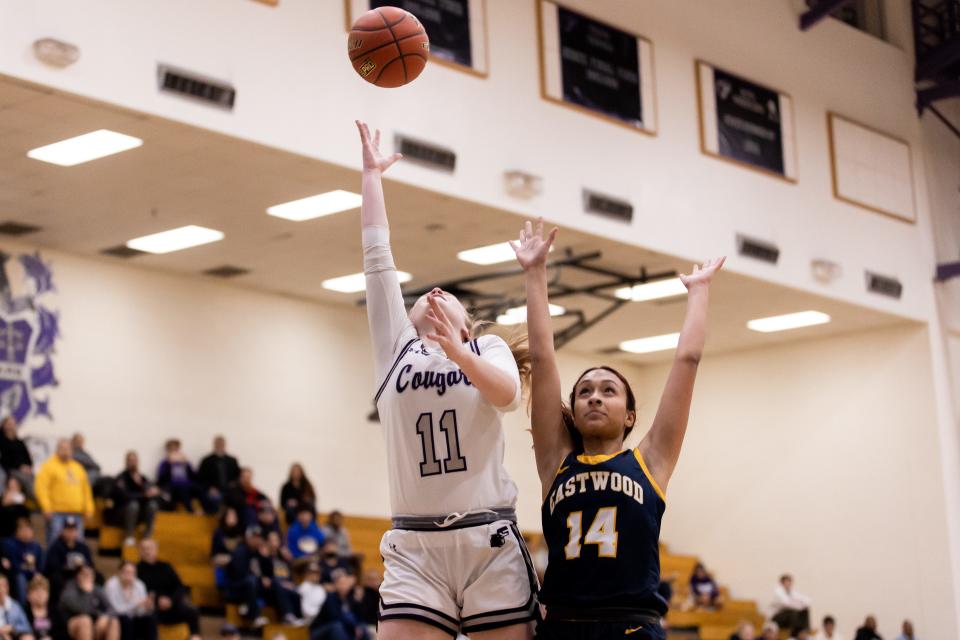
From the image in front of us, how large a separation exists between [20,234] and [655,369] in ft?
39.0

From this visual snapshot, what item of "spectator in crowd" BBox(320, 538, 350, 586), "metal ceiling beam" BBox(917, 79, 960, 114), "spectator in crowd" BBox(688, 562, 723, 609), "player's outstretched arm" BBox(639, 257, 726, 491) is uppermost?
"metal ceiling beam" BBox(917, 79, 960, 114)

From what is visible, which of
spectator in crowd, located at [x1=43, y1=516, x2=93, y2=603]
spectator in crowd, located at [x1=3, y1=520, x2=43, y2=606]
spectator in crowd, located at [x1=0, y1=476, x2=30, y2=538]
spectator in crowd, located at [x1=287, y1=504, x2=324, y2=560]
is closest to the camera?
spectator in crowd, located at [x1=3, y1=520, x2=43, y2=606]

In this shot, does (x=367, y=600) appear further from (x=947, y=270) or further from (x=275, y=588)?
(x=947, y=270)

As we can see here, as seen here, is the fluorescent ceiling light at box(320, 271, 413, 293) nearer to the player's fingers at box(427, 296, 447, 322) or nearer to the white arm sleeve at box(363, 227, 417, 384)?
the white arm sleeve at box(363, 227, 417, 384)

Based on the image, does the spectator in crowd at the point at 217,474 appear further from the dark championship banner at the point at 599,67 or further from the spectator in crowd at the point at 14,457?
the dark championship banner at the point at 599,67

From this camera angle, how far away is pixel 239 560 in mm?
15750

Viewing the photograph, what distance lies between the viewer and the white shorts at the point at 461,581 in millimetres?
4766

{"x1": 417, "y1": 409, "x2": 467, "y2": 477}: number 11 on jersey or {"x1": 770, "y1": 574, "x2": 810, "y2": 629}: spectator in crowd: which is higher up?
{"x1": 417, "y1": 409, "x2": 467, "y2": 477}: number 11 on jersey

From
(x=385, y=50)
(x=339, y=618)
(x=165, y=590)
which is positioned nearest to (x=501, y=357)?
(x=385, y=50)

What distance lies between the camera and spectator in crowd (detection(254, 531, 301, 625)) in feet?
52.1

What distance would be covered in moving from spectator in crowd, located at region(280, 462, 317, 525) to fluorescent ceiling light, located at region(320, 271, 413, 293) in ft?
8.37

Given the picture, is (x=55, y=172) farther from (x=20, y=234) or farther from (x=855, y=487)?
(x=855, y=487)

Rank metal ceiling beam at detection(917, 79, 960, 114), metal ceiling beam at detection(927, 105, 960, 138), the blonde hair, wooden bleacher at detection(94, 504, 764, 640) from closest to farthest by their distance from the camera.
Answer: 1. the blonde hair
2. wooden bleacher at detection(94, 504, 764, 640)
3. metal ceiling beam at detection(917, 79, 960, 114)
4. metal ceiling beam at detection(927, 105, 960, 138)

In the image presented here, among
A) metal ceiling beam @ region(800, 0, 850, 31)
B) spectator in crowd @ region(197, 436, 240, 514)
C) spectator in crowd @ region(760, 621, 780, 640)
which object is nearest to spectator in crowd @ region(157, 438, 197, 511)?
spectator in crowd @ region(197, 436, 240, 514)
